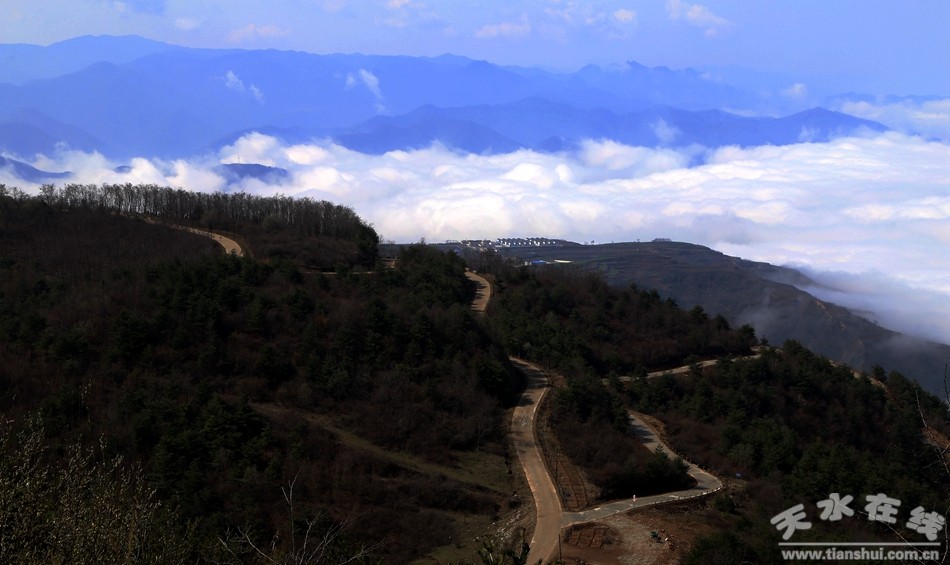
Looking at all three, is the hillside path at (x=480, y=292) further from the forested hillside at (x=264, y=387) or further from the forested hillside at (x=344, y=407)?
the forested hillside at (x=264, y=387)

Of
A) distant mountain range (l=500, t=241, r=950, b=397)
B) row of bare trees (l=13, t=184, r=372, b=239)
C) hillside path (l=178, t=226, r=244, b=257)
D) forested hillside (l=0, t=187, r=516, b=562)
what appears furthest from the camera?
distant mountain range (l=500, t=241, r=950, b=397)

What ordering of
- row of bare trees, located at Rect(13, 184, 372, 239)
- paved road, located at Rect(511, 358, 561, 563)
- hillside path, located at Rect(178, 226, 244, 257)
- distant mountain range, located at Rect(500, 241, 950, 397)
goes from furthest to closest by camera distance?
1. distant mountain range, located at Rect(500, 241, 950, 397)
2. row of bare trees, located at Rect(13, 184, 372, 239)
3. hillside path, located at Rect(178, 226, 244, 257)
4. paved road, located at Rect(511, 358, 561, 563)

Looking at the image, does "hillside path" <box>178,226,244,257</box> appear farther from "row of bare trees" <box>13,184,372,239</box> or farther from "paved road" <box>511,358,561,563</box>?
"paved road" <box>511,358,561,563</box>

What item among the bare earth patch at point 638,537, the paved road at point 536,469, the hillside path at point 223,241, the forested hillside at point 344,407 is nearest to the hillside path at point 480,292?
the forested hillside at point 344,407

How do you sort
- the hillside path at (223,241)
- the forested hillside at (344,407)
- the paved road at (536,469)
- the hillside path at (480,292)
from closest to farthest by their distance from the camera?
the forested hillside at (344,407)
the paved road at (536,469)
the hillside path at (480,292)
the hillside path at (223,241)

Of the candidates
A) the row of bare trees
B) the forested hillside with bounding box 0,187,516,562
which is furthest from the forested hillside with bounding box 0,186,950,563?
the row of bare trees

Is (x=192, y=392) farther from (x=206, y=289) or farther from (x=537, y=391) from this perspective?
(x=537, y=391)

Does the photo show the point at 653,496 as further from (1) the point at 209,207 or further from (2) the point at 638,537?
(1) the point at 209,207
